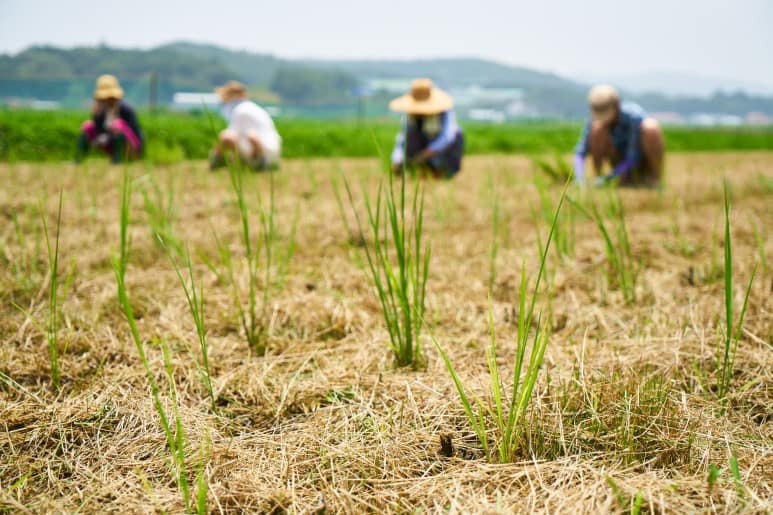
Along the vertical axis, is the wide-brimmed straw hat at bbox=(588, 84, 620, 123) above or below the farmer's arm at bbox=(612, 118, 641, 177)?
above

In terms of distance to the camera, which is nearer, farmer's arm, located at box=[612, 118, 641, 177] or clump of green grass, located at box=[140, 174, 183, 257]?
clump of green grass, located at box=[140, 174, 183, 257]

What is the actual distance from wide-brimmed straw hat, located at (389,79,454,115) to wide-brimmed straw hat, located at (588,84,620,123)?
1039 mm

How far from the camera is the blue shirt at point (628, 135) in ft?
12.6

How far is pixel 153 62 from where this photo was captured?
72.6 m

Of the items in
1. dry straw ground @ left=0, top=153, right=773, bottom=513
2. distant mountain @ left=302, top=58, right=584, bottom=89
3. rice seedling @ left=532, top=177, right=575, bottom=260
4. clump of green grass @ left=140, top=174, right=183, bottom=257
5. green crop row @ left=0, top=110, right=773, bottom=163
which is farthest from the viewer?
distant mountain @ left=302, top=58, right=584, bottom=89

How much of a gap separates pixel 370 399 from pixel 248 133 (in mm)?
3752

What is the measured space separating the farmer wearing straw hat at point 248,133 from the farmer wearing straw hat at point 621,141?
2.26 metres

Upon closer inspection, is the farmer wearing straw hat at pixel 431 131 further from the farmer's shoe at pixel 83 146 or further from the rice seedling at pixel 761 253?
the farmer's shoe at pixel 83 146

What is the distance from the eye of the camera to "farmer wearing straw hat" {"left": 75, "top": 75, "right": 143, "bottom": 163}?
4.59 m

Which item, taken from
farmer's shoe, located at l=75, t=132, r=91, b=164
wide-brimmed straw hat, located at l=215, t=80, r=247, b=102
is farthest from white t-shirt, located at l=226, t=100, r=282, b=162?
farmer's shoe, located at l=75, t=132, r=91, b=164

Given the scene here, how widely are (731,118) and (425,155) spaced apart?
131 m

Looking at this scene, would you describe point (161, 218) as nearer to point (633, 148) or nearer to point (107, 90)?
point (633, 148)

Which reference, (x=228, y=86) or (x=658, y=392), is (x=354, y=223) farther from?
(x=228, y=86)

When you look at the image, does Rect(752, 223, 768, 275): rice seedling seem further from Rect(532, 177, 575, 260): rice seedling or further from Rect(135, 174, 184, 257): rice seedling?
Rect(135, 174, 184, 257): rice seedling
